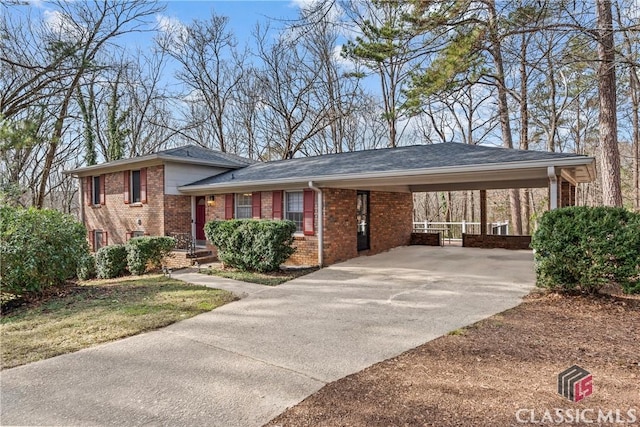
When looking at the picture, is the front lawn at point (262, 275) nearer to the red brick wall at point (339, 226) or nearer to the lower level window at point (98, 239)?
the red brick wall at point (339, 226)

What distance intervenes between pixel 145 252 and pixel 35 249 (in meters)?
4.06

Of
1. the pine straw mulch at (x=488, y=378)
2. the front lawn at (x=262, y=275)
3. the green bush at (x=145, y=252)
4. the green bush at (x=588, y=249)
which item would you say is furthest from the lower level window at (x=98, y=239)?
the green bush at (x=588, y=249)

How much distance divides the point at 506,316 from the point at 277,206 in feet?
23.8

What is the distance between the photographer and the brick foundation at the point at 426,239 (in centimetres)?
1416

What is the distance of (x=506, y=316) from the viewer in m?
5.45

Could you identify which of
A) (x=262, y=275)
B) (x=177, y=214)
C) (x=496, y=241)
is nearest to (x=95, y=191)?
(x=177, y=214)

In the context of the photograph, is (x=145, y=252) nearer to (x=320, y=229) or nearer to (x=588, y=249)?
(x=320, y=229)

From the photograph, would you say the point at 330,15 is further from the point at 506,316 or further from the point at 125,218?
the point at 125,218

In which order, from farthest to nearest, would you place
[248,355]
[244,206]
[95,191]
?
[95,191] < [244,206] < [248,355]

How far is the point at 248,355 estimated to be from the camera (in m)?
4.13

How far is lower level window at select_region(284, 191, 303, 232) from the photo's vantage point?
1101 cm

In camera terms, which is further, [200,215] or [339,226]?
[200,215]

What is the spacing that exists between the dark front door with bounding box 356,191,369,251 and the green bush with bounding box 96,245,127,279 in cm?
707

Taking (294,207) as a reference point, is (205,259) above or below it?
below
